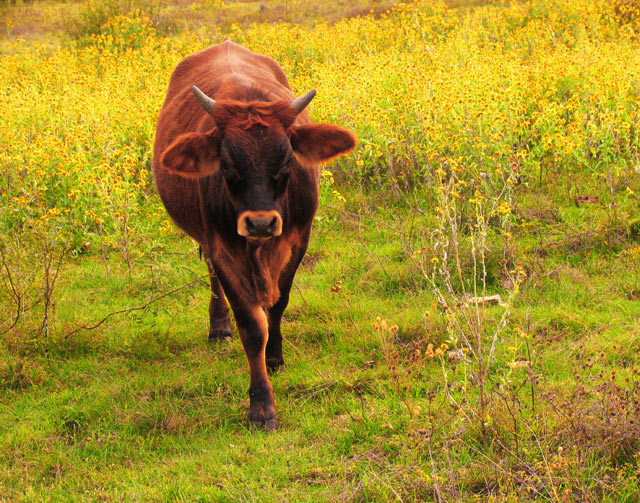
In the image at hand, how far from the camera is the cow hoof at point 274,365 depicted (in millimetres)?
4668

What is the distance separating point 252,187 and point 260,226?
24 cm

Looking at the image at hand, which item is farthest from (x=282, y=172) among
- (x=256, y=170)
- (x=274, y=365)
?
(x=274, y=365)

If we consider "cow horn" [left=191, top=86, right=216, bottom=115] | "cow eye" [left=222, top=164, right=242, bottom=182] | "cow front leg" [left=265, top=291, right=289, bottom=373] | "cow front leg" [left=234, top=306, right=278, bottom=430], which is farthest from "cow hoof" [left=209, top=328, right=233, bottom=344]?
"cow horn" [left=191, top=86, right=216, bottom=115]

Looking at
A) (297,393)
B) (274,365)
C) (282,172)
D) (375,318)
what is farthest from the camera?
(375,318)

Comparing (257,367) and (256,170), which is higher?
(256,170)

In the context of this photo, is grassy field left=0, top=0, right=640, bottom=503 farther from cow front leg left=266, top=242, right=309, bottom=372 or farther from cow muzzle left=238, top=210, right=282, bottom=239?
cow muzzle left=238, top=210, right=282, bottom=239

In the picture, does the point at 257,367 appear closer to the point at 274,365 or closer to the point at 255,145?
A: the point at 274,365

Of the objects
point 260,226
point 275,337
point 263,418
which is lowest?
point 263,418

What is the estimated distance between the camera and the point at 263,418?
4.03 m

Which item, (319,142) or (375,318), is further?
(375,318)

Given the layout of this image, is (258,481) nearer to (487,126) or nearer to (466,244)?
(466,244)

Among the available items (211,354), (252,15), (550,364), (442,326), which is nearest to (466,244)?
(442,326)

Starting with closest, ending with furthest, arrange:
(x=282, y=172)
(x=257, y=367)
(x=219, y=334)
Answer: (x=282, y=172)
(x=257, y=367)
(x=219, y=334)

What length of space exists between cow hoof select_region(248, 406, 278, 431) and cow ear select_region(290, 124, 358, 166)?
1449 millimetres
